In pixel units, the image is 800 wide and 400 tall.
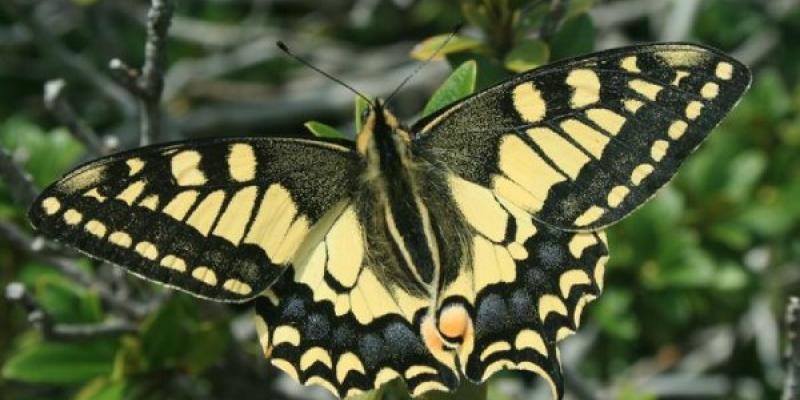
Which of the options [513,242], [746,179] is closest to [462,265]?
[513,242]

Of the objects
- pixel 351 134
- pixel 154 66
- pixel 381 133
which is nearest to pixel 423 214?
pixel 381 133

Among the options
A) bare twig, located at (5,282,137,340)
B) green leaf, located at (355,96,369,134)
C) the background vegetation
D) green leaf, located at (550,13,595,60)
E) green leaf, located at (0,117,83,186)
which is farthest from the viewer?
green leaf, located at (0,117,83,186)

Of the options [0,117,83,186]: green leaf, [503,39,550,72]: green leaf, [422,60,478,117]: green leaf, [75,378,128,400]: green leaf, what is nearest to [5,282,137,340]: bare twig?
[75,378,128,400]: green leaf

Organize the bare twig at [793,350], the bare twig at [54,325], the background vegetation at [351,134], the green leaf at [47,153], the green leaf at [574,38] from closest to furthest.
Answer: the bare twig at [793,350], the bare twig at [54,325], the green leaf at [574,38], the background vegetation at [351,134], the green leaf at [47,153]

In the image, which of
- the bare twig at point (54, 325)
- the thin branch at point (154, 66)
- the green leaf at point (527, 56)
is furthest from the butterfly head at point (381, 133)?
the bare twig at point (54, 325)

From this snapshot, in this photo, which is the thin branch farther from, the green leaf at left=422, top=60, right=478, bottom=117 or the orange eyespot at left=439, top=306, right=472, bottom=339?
the orange eyespot at left=439, top=306, right=472, bottom=339

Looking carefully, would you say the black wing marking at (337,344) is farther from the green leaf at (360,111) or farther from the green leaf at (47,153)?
the green leaf at (47,153)

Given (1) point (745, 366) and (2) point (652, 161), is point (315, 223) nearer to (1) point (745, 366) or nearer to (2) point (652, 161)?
(2) point (652, 161)
